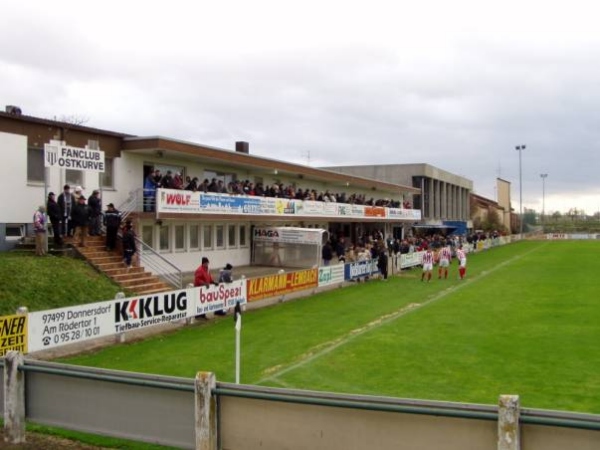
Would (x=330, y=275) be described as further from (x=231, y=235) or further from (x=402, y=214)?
(x=402, y=214)

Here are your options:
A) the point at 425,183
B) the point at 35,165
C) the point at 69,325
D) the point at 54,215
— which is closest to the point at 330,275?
the point at 54,215

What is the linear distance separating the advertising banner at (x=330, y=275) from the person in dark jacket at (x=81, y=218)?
32.6 ft

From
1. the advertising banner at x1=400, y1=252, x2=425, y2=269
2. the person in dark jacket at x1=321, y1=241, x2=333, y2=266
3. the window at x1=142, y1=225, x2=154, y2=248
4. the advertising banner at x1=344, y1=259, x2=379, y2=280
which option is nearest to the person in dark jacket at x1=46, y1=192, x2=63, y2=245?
the window at x1=142, y1=225, x2=154, y2=248

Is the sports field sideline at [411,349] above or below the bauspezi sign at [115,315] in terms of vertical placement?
below

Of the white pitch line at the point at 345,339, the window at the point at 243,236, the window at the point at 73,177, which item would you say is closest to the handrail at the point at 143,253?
the window at the point at 73,177

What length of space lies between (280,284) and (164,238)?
7973 millimetres

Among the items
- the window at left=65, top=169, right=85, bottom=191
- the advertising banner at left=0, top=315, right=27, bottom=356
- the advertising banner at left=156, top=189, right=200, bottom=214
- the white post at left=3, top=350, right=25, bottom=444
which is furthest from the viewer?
the advertising banner at left=156, top=189, right=200, bottom=214

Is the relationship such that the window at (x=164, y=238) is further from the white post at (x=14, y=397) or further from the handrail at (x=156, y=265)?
the white post at (x=14, y=397)

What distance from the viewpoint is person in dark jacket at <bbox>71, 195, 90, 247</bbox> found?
21.2 m

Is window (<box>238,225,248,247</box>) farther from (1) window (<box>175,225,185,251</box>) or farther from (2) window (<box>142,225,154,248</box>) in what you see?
(2) window (<box>142,225,154,248</box>)

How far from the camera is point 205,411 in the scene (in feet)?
19.6

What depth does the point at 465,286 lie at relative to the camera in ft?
90.9

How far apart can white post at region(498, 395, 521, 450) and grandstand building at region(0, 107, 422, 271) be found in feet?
54.0

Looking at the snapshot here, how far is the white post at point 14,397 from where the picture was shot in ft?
22.5
